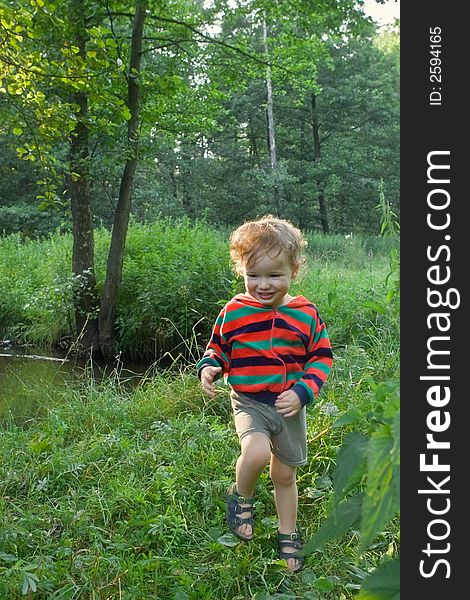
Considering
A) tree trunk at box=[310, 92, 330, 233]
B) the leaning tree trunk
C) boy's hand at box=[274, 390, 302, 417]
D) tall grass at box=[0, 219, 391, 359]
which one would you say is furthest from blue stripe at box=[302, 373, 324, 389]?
tree trunk at box=[310, 92, 330, 233]

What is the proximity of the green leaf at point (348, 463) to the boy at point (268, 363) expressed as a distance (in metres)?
1.59

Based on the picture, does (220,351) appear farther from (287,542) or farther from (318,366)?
(287,542)

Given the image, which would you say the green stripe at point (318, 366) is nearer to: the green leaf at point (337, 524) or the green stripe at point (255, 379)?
the green stripe at point (255, 379)

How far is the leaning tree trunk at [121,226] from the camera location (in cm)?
873

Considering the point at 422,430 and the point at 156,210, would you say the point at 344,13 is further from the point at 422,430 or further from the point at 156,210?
the point at 156,210

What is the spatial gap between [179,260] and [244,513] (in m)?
6.69

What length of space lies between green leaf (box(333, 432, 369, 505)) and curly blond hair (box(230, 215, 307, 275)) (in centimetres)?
168

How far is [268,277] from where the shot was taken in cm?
255

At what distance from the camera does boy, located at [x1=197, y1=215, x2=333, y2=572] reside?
255cm

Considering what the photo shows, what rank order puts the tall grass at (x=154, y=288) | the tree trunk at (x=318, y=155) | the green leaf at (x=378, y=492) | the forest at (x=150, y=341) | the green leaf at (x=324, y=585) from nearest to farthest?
the green leaf at (x=378, y=492) < the green leaf at (x=324, y=585) < the forest at (x=150, y=341) < the tall grass at (x=154, y=288) < the tree trunk at (x=318, y=155)

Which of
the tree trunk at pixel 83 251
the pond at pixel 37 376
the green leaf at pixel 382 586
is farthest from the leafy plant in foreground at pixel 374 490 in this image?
the tree trunk at pixel 83 251

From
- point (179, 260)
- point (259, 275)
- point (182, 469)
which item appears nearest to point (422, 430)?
point (259, 275)

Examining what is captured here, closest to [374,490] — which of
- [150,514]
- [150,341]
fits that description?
[150,514]

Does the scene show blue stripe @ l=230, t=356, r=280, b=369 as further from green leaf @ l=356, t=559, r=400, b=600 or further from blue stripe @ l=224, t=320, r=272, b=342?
green leaf @ l=356, t=559, r=400, b=600
